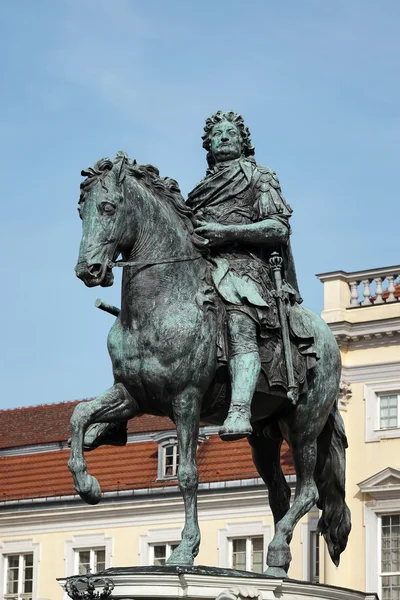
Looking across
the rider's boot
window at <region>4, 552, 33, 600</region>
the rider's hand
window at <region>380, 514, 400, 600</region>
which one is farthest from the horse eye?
window at <region>4, 552, 33, 600</region>

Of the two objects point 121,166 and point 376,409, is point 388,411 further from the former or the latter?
point 121,166

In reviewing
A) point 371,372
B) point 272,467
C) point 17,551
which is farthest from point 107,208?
point 17,551

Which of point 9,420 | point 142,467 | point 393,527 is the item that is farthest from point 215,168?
point 9,420

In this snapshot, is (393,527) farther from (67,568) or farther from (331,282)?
(67,568)

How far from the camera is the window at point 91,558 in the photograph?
51625mm

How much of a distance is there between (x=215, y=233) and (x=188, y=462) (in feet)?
5.66

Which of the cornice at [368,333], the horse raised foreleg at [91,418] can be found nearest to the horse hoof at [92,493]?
the horse raised foreleg at [91,418]

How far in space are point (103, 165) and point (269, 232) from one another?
1.37 meters

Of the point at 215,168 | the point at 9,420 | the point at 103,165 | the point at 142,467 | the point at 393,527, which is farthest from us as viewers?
the point at 9,420

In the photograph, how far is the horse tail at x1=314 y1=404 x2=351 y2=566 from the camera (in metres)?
14.3

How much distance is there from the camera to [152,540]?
50.5 meters

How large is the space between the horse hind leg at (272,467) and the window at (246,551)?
35.0 m

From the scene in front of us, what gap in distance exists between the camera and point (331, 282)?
4875 centimetres

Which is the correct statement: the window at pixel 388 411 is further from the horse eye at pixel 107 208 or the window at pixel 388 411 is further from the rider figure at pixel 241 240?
the horse eye at pixel 107 208
